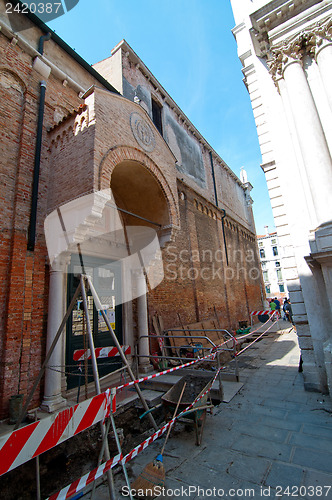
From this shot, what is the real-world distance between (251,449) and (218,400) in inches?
65.9

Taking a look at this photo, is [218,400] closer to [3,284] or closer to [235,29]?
[3,284]

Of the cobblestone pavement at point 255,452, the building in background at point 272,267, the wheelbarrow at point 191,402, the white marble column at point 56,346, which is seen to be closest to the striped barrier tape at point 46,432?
the cobblestone pavement at point 255,452

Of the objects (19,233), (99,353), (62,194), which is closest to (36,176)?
(62,194)

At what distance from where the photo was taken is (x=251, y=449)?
3227 mm

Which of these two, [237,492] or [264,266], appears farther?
[264,266]

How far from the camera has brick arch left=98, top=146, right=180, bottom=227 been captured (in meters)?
5.02

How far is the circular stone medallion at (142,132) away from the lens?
628 cm

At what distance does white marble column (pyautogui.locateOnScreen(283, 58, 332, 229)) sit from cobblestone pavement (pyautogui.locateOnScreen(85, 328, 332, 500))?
355 cm

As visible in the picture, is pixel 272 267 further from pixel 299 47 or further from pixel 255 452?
pixel 255 452

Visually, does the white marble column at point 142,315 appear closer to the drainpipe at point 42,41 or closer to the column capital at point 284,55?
the column capital at point 284,55

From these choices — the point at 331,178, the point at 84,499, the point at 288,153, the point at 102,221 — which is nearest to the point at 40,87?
the point at 102,221

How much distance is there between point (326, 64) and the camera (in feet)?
17.5

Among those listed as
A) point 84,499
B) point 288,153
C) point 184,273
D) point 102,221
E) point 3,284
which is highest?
point 288,153

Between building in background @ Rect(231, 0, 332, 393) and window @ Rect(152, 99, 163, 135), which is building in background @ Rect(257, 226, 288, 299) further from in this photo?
building in background @ Rect(231, 0, 332, 393)
